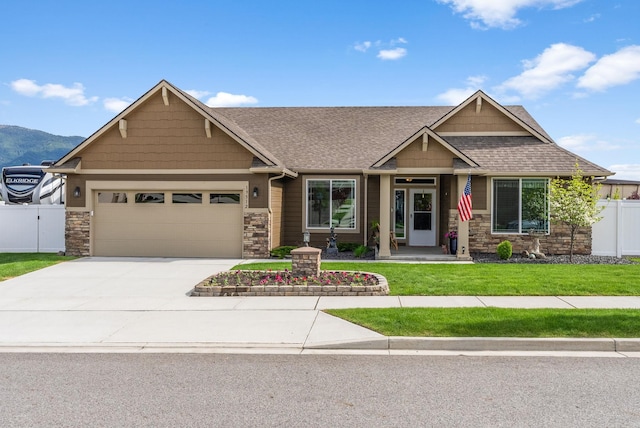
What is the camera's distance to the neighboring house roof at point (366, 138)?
16.8 m

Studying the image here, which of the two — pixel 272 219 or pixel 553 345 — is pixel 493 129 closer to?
pixel 272 219

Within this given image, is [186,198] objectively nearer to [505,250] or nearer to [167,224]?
[167,224]

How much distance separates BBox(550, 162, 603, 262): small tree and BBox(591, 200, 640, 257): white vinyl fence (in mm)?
1240

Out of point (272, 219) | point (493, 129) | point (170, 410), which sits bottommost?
point (170, 410)

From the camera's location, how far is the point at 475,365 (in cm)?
646

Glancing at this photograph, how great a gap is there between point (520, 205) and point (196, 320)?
12.5m

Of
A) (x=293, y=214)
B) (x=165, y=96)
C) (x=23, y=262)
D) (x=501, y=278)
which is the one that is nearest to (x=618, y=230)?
(x=501, y=278)

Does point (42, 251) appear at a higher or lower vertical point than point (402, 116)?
lower

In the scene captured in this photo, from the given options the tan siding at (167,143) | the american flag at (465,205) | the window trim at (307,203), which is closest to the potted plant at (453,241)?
the american flag at (465,205)

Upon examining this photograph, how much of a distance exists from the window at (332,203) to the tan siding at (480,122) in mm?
4216

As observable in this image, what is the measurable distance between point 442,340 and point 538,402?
2.05m

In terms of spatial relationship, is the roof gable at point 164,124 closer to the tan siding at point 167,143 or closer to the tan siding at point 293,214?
the tan siding at point 167,143

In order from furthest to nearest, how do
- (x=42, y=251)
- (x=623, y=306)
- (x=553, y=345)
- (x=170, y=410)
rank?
1. (x=42, y=251)
2. (x=623, y=306)
3. (x=553, y=345)
4. (x=170, y=410)

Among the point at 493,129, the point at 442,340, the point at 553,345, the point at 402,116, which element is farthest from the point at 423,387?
the point at 402,116
